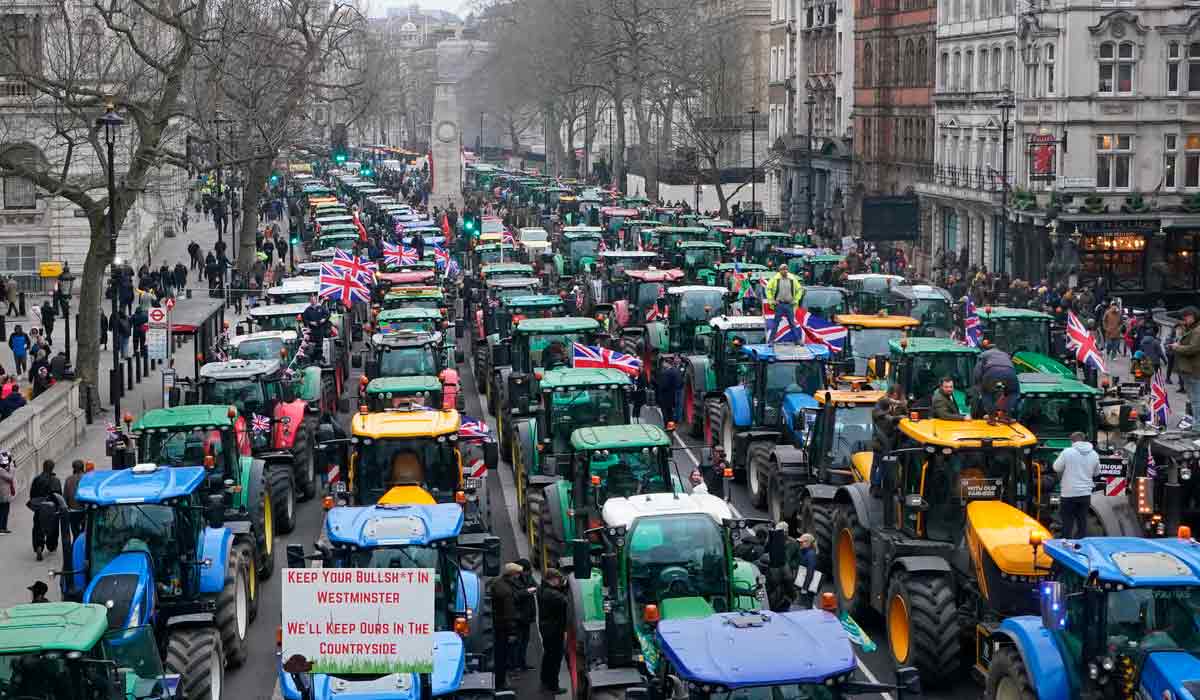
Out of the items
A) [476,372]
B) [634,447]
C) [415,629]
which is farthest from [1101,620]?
[476,372]

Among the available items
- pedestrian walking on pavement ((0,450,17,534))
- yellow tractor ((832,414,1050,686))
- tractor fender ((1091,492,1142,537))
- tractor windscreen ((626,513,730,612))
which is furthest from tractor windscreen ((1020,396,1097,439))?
pedestrian walking on pavement ((0,450,17,534))

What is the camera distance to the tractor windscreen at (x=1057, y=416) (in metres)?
A: 23.3

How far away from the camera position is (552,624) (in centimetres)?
1784

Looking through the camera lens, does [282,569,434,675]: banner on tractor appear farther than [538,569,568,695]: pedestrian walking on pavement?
No

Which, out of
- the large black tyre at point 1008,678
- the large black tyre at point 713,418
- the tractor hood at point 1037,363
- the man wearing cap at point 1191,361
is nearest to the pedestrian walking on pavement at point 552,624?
the large black tyre at point 1008,678

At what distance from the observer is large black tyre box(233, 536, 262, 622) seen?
19.8 meters

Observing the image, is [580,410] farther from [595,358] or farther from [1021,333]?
[1021,333]

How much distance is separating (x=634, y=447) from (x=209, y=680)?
527cm

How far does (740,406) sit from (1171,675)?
14.7 metres

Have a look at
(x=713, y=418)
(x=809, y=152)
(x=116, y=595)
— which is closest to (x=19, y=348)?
(x=713, y=418)

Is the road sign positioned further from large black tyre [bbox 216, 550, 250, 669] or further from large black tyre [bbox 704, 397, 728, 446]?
large black tyre [bbox 216, 550, 250, 669]

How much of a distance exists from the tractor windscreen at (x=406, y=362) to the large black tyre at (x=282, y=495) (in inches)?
193

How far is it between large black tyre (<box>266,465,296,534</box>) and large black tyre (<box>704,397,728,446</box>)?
693 cm

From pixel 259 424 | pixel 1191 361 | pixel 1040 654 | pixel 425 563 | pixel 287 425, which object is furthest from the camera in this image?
pixel 1191 361
